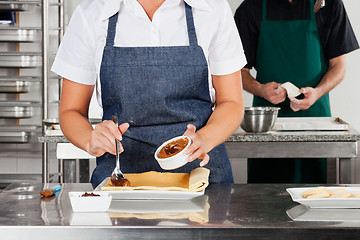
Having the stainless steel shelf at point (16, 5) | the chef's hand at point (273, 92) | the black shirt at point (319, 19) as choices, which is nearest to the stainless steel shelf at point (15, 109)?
the stainless steel shelf at point (16, 5)

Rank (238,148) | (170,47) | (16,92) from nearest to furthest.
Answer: (170,47), (238,148), (16,92)

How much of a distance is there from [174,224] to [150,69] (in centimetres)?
81

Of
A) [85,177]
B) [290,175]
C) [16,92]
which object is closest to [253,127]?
[290,175]

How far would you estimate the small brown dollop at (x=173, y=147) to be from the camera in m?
1.68

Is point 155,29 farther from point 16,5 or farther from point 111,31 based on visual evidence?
point 16,5

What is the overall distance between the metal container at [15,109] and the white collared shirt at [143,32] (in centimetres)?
378

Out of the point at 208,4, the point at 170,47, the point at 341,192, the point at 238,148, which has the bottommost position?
the point at 238,148

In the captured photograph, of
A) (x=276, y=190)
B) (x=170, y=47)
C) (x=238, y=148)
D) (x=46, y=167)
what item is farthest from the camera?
(x=46, y=167)

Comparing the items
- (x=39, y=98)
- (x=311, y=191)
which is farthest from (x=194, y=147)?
(x=39, y=98)

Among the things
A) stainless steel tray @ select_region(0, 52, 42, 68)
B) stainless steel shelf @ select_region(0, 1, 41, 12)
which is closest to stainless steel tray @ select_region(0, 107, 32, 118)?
stainless steel tray @ select_region(0, 52, 42, 68)

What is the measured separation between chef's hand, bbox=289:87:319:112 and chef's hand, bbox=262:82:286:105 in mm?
79

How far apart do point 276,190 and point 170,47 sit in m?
0.64

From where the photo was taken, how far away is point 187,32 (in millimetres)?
2086

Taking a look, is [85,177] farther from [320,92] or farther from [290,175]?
[320,92]
